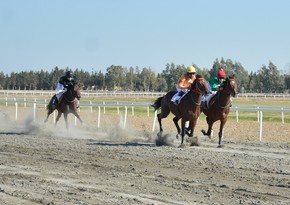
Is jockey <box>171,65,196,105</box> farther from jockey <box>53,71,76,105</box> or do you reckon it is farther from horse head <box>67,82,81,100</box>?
jockey <box>53,71,76,105</box>

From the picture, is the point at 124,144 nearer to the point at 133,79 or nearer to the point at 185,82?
the point at 185,82

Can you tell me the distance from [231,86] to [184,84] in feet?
4.75

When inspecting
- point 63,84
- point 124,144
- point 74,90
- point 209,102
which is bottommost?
point 124,144

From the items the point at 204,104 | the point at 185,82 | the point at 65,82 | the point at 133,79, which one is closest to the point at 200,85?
the point at 185,82

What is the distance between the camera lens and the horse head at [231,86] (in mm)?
13867

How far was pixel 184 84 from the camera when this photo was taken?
14828 mm

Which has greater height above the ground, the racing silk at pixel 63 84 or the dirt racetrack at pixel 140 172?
the racing silk at pixel 63 84

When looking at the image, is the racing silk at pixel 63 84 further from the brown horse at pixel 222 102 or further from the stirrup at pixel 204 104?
the brown horse at pixel 222 102

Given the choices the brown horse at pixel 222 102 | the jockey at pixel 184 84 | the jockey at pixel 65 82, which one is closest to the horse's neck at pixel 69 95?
the jockey at pixel 65 82

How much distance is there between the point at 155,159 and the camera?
38.4ft

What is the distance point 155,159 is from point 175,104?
350 centimetres

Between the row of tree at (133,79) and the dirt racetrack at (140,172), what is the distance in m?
109

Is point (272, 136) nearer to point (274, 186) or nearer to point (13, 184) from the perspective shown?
point (274, 186)

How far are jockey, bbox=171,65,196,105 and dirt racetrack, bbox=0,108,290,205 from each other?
1.15m
